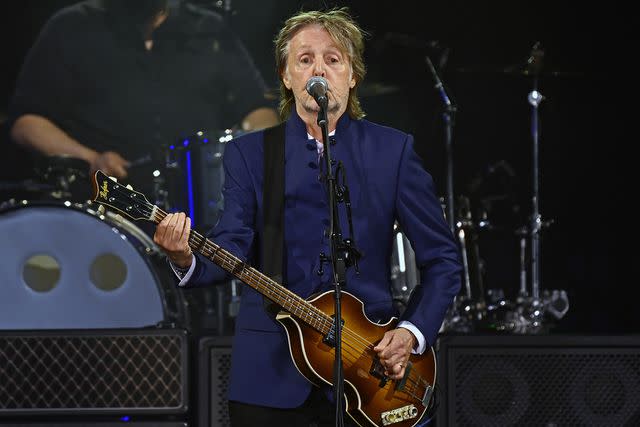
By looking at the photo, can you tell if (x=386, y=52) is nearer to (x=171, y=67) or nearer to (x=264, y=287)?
(x=171, y=67)

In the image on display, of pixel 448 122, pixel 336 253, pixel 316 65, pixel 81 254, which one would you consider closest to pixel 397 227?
pixel 448 122

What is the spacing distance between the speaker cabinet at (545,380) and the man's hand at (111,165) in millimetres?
2979

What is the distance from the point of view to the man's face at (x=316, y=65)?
9.21ft

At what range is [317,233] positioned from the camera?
280 centimetres

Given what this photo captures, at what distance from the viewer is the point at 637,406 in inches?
150

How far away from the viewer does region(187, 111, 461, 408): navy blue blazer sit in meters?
2.76

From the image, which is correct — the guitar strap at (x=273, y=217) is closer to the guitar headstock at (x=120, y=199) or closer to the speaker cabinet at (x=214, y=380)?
the guitar headstock at (x=120, y=199)

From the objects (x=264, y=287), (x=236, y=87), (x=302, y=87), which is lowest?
(x=264, y=287)

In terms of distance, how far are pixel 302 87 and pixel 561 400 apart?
1.84 m

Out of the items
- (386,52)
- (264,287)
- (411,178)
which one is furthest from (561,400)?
(386,52)

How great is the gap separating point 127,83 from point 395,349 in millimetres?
4196

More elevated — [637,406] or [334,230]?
[334,230]

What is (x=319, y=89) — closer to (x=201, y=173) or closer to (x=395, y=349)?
(x=395, y=349)

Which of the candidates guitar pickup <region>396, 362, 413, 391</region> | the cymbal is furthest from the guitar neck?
the cymbal
